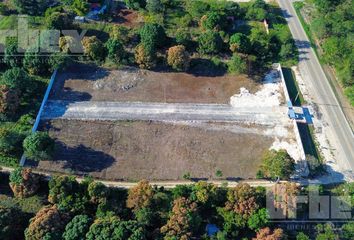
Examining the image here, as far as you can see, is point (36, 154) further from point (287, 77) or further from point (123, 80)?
point (287, 77)

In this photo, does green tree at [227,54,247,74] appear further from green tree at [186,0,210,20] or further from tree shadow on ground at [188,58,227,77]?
green tree at [186,0,210,20]

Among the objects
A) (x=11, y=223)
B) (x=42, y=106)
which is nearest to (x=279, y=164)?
(x=11, y=223)

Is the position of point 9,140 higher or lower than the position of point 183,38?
lower

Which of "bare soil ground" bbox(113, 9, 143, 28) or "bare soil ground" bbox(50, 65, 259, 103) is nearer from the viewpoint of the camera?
"bare soil ground" bbox(50, 65, 259, 103)

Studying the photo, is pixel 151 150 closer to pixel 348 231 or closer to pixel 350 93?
pixel 348 231

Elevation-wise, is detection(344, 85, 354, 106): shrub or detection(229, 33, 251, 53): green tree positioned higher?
detection(229, 33, 251, 53): green tree

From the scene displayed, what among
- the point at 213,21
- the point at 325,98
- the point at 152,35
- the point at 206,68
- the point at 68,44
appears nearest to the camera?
the point at 325,98

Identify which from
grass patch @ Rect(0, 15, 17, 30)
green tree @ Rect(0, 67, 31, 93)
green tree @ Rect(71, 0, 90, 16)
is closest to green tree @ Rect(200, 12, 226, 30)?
green tree @ Rect(71, 0, 90, 16)

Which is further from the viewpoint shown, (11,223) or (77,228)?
(11,223)
